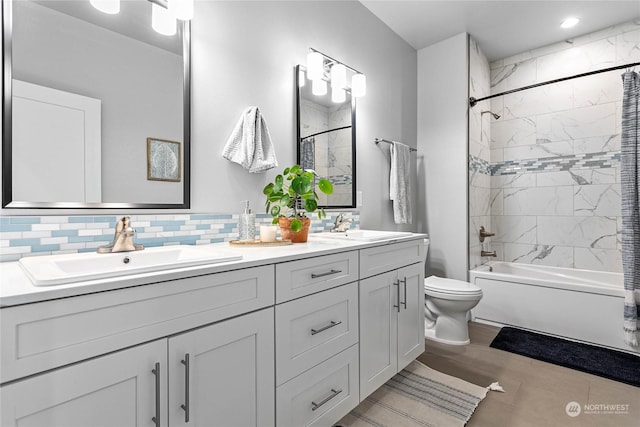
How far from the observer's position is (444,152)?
3.01 meters

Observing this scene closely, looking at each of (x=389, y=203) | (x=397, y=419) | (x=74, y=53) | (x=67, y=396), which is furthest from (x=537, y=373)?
(x=74, y=53)

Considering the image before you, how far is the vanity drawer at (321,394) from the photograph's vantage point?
1.16 metres

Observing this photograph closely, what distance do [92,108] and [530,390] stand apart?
2.55 metres

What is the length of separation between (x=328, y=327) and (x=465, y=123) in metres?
2.40

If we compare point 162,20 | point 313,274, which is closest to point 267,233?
point 313,274

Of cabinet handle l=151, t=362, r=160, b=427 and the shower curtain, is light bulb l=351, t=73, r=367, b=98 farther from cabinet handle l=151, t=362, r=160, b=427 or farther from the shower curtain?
cabinet handle l=151, t=362, r=160, b=427

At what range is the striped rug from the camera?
60.6 inches

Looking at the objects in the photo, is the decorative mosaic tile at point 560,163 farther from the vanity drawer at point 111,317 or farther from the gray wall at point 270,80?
the vanity drawer at point 111,317

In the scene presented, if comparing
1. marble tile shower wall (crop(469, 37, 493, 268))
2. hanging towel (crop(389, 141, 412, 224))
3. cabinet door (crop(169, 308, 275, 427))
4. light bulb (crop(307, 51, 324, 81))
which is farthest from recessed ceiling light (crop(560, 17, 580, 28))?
cabinet door (crop(169, 308, 275, 427))

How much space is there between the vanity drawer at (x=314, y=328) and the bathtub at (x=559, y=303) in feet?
6.32

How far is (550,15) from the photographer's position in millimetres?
2607

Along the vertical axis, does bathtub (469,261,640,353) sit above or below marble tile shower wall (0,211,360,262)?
below

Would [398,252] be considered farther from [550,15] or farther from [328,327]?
[550,15]

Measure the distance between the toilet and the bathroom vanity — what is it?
92 centimetres
